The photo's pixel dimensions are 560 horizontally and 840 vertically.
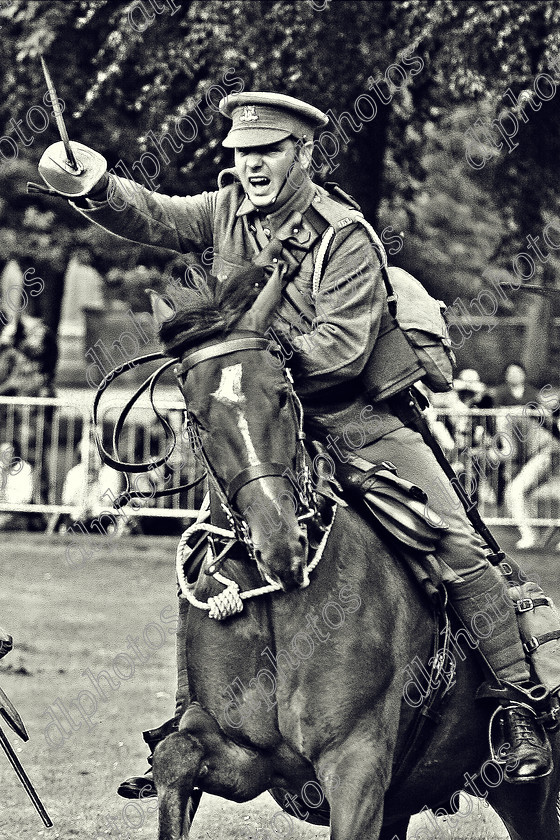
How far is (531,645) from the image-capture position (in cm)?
639

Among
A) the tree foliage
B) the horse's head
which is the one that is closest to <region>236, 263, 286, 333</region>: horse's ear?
the horse's head

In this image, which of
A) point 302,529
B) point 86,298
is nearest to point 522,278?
point 302,529

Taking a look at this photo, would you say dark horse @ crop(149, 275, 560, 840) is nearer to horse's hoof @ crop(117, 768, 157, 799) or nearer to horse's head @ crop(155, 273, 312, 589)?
horse's head @ crop(155, 273, 312, 589)

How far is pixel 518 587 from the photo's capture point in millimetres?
6641

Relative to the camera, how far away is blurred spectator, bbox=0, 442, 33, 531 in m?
17.8

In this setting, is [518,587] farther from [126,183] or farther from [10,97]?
[10,97]

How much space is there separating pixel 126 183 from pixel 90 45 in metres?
12.5

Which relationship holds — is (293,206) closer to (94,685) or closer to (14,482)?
(94,685)

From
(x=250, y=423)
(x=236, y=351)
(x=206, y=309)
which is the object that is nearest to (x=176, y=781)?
(x=250, y=423)

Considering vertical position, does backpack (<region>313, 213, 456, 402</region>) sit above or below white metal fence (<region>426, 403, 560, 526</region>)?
above

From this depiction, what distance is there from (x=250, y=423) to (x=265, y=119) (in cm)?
152

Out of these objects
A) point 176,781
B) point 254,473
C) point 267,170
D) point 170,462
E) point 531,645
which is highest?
point 267,170

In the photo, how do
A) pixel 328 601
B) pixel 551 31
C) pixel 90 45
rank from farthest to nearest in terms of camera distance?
pixel 90 45, pixel 551 31, pixel 328 601

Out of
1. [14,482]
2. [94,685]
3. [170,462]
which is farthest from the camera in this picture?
[14,482]
